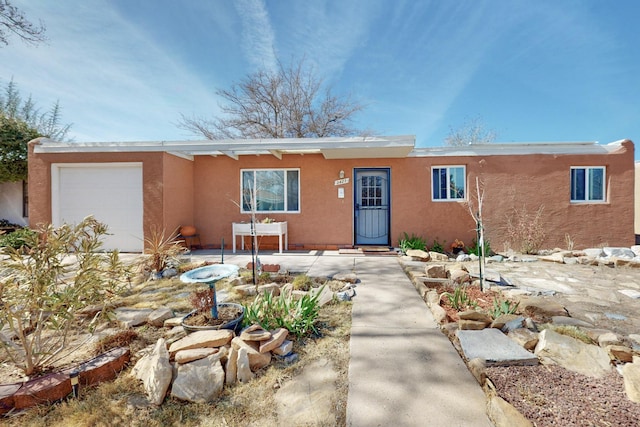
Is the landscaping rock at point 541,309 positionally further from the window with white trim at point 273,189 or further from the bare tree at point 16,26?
the bare tree at point 16,26

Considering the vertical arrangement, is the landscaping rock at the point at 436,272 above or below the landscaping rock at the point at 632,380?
above

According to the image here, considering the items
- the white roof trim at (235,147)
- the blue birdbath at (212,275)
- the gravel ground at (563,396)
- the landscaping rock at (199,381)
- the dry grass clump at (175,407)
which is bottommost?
the dry grass clump at (175,407)

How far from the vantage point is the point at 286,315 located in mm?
2793

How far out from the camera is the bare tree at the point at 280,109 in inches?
578

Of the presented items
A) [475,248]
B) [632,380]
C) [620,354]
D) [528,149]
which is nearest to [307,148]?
[475,248]

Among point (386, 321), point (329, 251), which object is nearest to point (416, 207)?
point (329, 251)

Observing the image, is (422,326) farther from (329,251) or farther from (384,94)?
(384,94)

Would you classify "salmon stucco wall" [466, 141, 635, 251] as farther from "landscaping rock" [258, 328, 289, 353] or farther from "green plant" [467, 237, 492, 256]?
"landscaping rock" [258, 328, 289, 353]

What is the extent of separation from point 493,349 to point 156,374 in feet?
8.41

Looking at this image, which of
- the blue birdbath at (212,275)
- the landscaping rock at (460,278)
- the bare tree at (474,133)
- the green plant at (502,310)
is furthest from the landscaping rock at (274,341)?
the bare tree at (474,133)

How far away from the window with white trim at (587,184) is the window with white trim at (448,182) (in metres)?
2.85

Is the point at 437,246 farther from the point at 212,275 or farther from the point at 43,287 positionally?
the point at 43,287

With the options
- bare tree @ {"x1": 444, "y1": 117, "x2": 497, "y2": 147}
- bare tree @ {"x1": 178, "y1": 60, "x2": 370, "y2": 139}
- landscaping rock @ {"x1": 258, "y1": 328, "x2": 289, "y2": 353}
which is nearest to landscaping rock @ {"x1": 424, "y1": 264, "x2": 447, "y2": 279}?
landscaping rock @ {"x1": 258, "y1": 328, "x2": 289, "y2": 353}

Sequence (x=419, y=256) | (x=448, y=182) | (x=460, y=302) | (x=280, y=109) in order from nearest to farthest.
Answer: (x=460, y=302)
(x=419, y=256)
(x=448, y=182)
(x=280, y=109)
